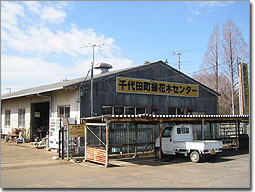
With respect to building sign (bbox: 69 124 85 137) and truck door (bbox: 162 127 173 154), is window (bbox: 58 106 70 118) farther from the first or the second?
truck door (bbox: 162 127 173 154)

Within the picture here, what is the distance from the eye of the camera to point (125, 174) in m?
10.9

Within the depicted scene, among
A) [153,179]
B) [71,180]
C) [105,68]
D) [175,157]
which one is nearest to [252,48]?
[153,179]

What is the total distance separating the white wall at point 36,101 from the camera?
17688 millimetres

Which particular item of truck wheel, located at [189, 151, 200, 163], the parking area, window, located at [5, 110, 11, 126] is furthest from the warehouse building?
truck wheel, located at [189, 151, 200, 163]

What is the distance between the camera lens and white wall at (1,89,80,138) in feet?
58.0

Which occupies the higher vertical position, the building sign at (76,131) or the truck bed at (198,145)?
the building sign at (76,131)

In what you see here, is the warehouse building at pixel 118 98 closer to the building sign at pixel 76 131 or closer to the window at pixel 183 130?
the building sign at pixel 76 131

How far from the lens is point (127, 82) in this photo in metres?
19.4

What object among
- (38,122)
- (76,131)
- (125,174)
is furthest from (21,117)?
(125,174)

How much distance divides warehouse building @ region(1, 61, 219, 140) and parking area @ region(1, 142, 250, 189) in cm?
417

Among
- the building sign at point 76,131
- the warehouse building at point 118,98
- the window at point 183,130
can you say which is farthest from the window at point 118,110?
the window at point 183,130

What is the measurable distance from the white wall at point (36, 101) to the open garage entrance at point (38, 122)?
1.39 feet

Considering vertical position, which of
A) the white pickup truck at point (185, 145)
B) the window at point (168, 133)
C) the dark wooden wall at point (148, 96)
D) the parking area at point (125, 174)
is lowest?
Answer: the parking area at point (125, 174)

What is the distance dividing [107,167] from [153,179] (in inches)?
135
